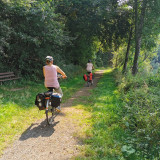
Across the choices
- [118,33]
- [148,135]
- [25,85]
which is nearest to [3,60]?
[25,85]

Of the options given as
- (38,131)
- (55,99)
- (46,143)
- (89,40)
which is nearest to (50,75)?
(55,99)

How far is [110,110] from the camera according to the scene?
6.10 m

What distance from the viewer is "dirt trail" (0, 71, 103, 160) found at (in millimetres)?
3490

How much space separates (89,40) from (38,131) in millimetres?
19421

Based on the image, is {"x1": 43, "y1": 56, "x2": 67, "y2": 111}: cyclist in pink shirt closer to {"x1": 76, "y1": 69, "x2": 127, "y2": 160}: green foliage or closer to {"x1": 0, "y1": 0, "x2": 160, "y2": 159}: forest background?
{"x1": 76, "y1": 69, "x2": 127, "y2": 160}: green foliage

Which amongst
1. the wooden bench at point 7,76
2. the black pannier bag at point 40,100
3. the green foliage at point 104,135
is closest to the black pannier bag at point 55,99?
the black pannier bag at point 40,100

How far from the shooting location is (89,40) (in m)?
22.5

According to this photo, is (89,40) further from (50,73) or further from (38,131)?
(38,131)

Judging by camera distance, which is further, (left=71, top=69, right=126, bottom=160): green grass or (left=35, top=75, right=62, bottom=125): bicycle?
(left=35, top=75, right=62, bottom=125): bicycle

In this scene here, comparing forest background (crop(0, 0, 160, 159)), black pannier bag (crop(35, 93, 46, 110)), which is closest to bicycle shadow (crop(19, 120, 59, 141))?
black pannier bag (crop(35, 93, 46, 110))

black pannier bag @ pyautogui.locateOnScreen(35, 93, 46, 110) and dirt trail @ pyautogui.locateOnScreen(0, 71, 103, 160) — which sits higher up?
black pannier bag @ pyautogui.locateOnScreen(35, 93, 46, 110)

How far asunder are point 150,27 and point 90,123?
1265 centimetres

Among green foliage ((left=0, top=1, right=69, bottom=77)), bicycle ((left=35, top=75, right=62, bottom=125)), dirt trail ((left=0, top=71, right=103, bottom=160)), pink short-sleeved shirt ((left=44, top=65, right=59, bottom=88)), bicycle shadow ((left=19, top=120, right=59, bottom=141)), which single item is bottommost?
dirt trail ((left=0, top=71, right=103, bottom=160))

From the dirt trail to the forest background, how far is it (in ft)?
4.50
